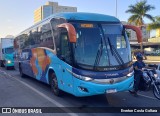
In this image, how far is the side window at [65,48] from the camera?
8.93 meters

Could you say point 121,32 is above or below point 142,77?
above

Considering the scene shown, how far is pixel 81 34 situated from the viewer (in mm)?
8875

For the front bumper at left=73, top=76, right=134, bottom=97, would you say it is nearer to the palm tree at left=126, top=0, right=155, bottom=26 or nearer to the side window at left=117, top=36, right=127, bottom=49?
the side window at left=117, top=36, right=127, bottom=49

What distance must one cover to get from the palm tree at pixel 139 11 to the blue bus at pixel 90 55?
4184 centimetres

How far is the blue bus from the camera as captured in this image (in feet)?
27.6

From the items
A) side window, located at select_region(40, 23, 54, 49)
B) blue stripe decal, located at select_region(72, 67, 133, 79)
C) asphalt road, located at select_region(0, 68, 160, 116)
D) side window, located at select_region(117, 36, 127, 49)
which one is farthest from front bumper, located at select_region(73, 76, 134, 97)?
side window, located at select_region(40, 23, 54, 49)

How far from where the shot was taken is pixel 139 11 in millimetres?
50281

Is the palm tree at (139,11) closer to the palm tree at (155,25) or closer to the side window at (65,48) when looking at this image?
the palm tree at (155,25)

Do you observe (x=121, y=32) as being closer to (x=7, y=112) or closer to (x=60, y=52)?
(x=60, y=52)

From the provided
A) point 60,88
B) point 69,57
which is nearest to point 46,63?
point 60,88

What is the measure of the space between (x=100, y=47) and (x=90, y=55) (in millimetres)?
437

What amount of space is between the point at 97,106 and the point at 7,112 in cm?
282

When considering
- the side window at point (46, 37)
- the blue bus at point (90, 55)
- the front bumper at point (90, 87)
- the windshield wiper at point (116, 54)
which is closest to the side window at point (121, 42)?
the blue bus at point (90, 55)

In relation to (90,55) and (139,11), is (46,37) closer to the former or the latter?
(90,55)
